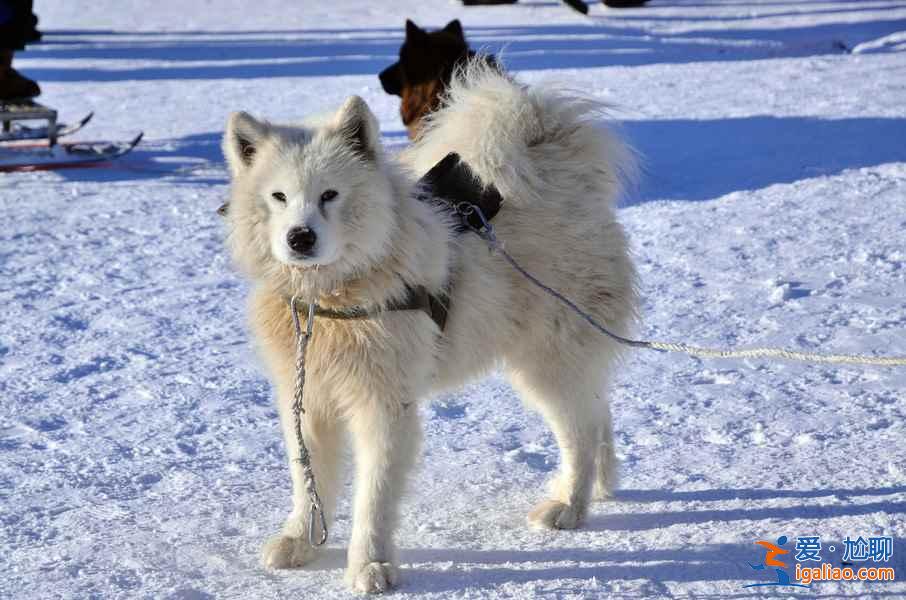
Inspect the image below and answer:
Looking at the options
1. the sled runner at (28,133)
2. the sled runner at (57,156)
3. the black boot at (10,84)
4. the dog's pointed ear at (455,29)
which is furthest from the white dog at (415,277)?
the black boot at (10,84)

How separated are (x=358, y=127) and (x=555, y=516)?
1460 mm

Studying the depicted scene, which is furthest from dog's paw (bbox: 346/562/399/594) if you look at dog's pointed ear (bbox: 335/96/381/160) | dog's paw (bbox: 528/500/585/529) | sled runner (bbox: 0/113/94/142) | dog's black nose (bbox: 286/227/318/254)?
sled runner (bbox: 0/113/94/142)

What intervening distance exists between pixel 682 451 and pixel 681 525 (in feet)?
1.79

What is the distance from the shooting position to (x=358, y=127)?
9.96ft

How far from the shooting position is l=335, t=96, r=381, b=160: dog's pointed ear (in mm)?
3029

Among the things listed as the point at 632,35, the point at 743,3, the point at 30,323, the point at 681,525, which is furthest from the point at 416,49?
the point at 743,3

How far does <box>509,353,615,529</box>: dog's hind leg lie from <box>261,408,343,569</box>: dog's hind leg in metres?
0.71

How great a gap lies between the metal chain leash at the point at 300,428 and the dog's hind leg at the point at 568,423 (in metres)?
0.76

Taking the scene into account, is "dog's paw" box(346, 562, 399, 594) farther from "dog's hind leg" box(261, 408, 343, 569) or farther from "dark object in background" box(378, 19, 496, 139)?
"dark object in background" box(378, 19, 496, 139)

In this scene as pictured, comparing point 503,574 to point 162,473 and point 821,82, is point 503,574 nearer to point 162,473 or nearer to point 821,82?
point 162,473

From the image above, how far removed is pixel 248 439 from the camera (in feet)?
13.6

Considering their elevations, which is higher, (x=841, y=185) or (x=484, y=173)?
(x=484, y=173)

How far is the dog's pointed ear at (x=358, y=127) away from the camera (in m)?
3.03

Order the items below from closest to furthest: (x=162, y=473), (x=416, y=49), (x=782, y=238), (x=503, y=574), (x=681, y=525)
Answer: (x=503, y=574) → (x=681, y=525) → (x=162, y=473) → (x=782, y=238) → (x=416, y=49)
